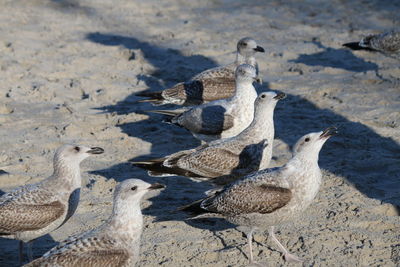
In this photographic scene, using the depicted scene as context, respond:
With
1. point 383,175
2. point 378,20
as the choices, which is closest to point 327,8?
point 378,20

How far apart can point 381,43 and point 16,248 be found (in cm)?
749

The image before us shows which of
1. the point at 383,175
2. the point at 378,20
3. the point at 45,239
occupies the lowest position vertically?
the point at 45,239

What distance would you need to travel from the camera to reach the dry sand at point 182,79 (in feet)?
24.3

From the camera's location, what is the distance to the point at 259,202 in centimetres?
689

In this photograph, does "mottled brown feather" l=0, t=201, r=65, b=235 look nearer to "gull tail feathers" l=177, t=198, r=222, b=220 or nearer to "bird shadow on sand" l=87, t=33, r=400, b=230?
"gull tail feathers" l=177, t=198, r=222, b=220

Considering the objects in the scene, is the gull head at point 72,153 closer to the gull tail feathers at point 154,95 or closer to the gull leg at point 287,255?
the gull leg at point 287,255

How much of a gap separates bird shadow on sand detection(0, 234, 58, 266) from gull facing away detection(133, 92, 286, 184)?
1.31 m

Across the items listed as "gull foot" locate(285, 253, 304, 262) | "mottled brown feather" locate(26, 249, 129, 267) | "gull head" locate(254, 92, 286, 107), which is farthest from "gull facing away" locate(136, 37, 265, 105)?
"mottled brown feather" locate(26, 249, 129, 267)

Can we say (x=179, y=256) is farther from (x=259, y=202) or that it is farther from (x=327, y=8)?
(x=327, y=8)

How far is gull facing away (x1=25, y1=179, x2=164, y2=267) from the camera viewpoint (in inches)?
232

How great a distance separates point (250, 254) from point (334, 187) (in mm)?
1862

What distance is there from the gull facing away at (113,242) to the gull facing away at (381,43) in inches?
281

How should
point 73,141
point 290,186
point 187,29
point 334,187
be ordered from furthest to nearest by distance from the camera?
point 187,29
point 73,141
point 334,187
point 290,186

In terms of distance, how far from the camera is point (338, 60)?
12.8 m
